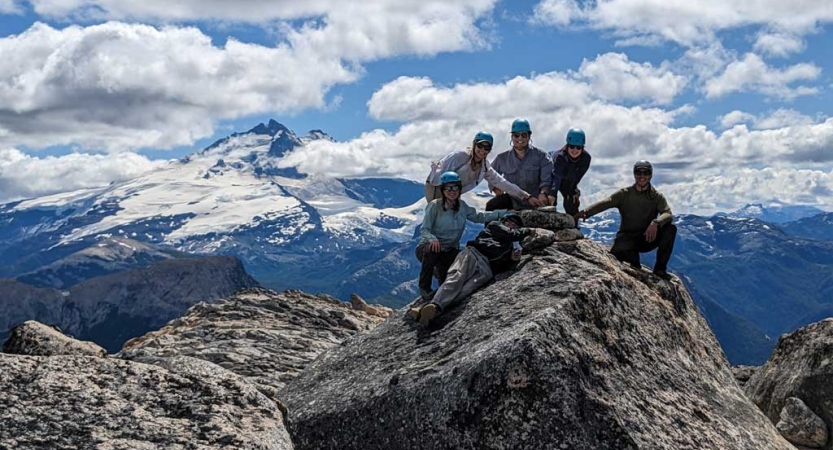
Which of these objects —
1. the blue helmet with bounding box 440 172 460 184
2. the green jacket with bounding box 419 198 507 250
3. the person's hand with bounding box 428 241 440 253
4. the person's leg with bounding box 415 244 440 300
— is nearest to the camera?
the person's hand with bounding box 428 241 440 253

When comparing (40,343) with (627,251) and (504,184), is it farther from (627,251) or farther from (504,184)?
(627,251)

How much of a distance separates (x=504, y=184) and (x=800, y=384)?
11229mm

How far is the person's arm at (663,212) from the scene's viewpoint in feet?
62.3

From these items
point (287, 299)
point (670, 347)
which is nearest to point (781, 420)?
point (670, 347)

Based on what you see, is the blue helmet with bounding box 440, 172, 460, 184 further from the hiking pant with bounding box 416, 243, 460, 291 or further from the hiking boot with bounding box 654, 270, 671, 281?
the hiking boot with bounding box 654, 270, 671, 281

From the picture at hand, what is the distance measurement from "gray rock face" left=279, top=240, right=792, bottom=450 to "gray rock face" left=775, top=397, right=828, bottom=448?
3.56m

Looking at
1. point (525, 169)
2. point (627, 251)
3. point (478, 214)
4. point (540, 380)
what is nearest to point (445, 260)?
point (478, 214)

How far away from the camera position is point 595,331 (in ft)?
45.9

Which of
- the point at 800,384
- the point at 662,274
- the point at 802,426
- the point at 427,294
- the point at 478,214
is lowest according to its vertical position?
the point at 802,426

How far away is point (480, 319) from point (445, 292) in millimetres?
A: 1468

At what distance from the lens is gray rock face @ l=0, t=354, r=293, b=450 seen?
929 cm

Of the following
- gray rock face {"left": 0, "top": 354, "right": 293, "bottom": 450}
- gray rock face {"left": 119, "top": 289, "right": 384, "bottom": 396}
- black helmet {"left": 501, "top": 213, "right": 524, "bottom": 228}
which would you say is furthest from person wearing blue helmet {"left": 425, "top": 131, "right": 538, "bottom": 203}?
gray rock face {"left": 0, "top": 354, "right": 293, "bottom": 450}

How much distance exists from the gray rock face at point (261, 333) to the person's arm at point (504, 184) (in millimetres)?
8025

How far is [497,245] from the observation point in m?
17.1
